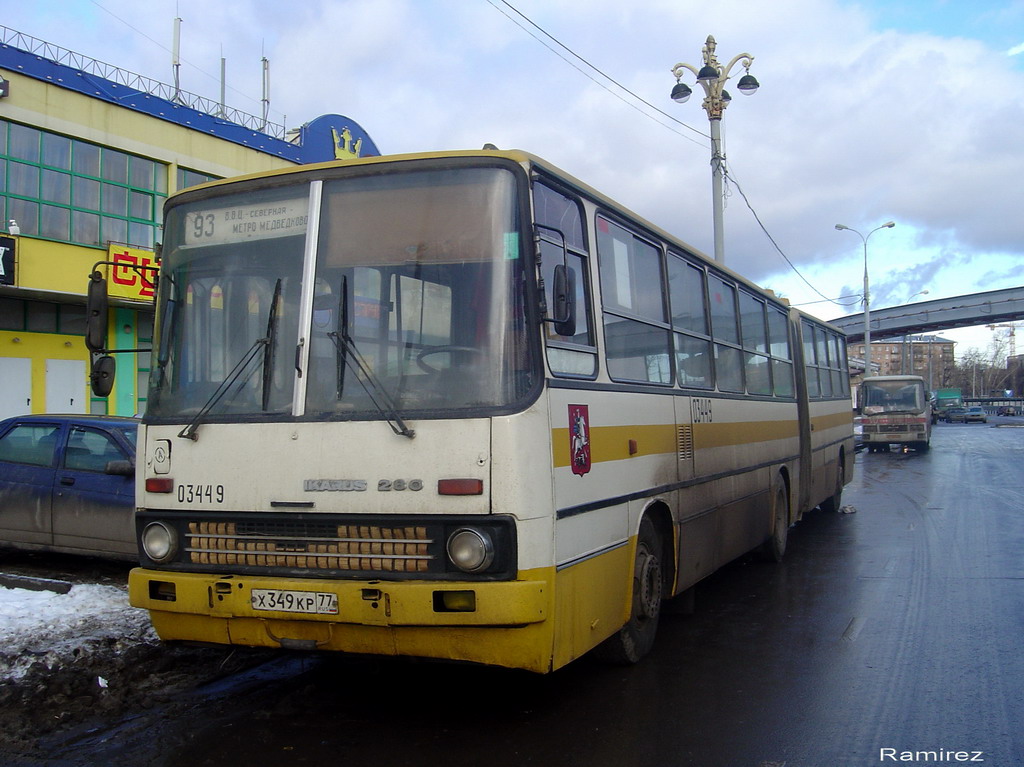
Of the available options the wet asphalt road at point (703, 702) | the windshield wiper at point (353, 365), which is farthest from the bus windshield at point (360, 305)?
the wet asphalt road at point (703, 702)

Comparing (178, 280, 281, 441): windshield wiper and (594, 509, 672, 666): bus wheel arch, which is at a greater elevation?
(178, 280, 281, 441): windshield wiper

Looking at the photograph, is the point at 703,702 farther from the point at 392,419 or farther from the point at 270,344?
the point at 270,344

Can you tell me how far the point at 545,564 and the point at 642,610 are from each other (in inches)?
73.1

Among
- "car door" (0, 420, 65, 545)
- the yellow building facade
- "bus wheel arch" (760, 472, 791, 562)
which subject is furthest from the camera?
the yellow building facade

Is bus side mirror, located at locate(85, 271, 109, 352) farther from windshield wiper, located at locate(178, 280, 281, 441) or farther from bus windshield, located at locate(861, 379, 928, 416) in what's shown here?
bus windshield, located at locate(861, 379, 928, 416)

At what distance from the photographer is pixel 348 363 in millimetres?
4711

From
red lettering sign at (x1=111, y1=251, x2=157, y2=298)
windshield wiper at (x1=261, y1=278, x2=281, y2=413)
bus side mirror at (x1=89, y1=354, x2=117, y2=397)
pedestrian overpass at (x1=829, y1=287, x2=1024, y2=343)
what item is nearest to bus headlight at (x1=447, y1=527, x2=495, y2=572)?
windshield wiper at (x1=261, y1=278, x2=281, y2=413)

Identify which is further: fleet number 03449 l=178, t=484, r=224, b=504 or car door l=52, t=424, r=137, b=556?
car door l=52, t=424, r=137, b=556

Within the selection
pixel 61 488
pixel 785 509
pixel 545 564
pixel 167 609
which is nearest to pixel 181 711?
pixel 167 609

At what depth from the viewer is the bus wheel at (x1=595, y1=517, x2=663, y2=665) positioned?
230 inches

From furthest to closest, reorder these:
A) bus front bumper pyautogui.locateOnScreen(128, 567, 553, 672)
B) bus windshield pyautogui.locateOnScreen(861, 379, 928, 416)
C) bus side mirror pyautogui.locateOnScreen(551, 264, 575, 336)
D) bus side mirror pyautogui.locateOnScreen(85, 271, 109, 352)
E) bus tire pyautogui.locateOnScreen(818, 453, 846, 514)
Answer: bus windshield pyautogui.locateOnScreen(861, 379, 928, 416)
bus tire pyautogui.locateOnScreen(818, 453, 846, 514)
bus side mirror pyautogui.locateOnScreen(85, 271, 109, 352)
bus side mirror pyautogui.locateOnScreen(551, 264, 575, 336)
bus front bumper pyautogui.locateOnScreen(128, 567, 553, 672)

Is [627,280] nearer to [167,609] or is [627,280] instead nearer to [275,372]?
[275,372]

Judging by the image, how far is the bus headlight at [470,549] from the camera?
171 inches

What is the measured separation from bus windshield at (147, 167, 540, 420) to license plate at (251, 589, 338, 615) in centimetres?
87
